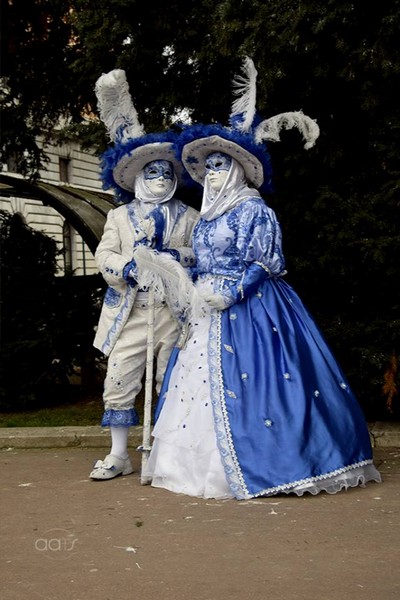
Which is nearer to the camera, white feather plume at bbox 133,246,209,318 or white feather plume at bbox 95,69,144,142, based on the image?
white feather plume at bbox 133,246,209,318

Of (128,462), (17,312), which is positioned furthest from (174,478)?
(17,312)

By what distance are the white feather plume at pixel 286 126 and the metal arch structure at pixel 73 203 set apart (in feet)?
11.4

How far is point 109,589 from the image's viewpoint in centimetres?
362

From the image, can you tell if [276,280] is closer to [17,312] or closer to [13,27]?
[17,312]

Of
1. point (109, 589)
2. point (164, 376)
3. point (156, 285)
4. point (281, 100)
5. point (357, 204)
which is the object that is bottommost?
point (109, 589)

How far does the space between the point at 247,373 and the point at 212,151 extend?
4.39 feet

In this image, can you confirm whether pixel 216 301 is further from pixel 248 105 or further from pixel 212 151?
pixel 248 105

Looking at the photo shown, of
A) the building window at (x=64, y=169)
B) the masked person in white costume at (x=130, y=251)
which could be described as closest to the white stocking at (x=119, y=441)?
the masked person in white costume at (x=130, y=251)

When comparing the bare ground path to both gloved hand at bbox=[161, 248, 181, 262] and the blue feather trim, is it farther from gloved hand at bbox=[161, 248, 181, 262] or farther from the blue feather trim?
the blue feather trim

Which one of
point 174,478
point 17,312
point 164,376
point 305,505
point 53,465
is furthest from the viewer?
point 17,312

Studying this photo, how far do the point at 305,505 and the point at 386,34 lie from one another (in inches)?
119

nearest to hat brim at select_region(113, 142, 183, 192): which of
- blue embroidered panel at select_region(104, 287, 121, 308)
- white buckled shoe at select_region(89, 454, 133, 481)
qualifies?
blue embroidered panel at select_region(104, 287, 121, 308)

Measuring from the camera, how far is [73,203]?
9.02m

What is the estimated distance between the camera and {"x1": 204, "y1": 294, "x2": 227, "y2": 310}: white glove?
5.18 m
